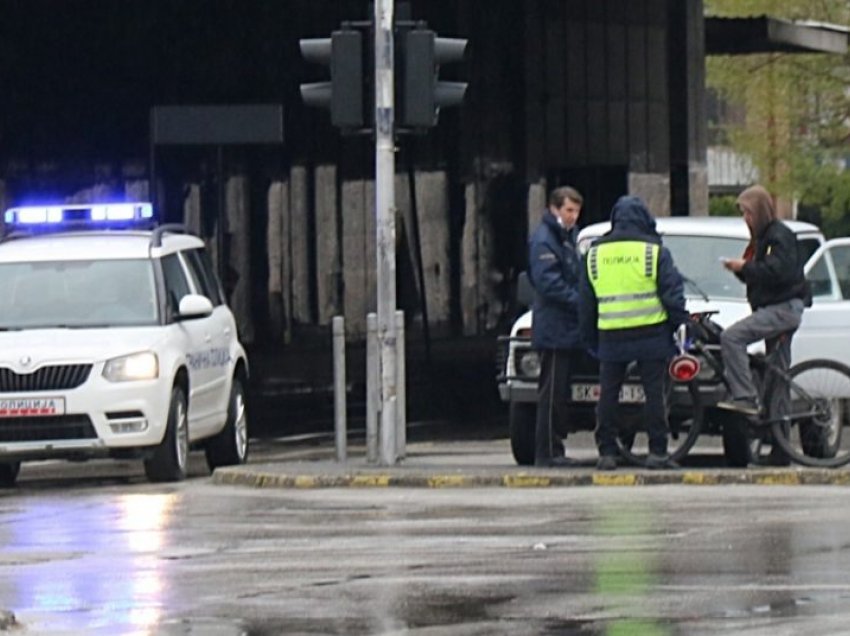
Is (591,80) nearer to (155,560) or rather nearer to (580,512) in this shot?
(580,512)

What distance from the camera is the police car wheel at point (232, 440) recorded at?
2002 cm

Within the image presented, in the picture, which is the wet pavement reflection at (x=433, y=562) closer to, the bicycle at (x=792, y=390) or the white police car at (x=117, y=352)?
the bicycle at (x=792, y=390)

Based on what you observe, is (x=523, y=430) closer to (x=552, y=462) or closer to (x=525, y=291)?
(x=552, y=462)

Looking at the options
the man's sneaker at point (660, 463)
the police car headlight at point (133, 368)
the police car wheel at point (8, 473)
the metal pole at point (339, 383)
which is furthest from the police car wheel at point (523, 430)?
the police car wheel at point (8, 473)

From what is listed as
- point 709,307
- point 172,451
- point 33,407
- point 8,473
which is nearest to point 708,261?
point 709,307

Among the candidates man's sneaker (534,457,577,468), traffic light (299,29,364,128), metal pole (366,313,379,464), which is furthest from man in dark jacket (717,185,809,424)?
traffic light (299,29,364,128)

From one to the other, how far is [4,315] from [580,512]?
5722 mm

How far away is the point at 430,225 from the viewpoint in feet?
97.7

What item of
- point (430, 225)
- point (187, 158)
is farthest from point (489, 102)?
point (187, 158)

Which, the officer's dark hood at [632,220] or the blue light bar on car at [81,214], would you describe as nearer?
the officer's dark hood at [632,220]

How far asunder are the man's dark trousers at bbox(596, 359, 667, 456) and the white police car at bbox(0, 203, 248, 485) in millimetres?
3006

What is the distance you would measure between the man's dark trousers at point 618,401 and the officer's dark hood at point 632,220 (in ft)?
2.54

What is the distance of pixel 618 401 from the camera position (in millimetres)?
17094

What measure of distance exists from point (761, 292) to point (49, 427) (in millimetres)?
4617
